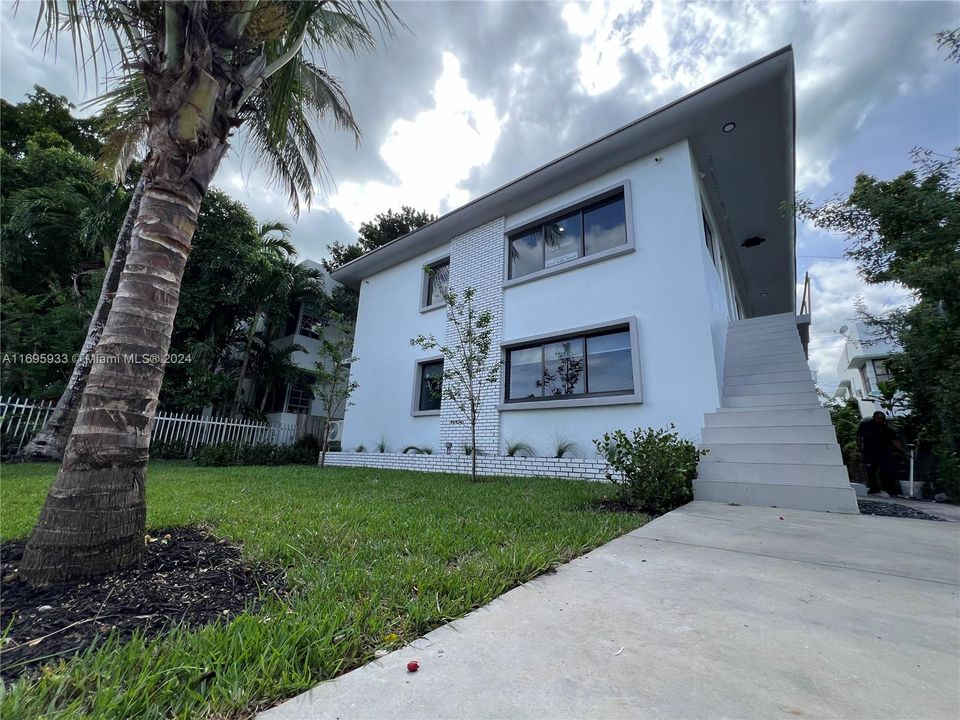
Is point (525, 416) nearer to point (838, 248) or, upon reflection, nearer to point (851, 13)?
point (838, 248)

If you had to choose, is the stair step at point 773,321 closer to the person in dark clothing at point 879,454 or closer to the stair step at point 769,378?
the stair step at point 769,378

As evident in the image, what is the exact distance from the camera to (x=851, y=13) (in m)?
5.32

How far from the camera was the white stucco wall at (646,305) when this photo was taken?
5922mm

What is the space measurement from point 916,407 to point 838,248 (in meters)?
2.90

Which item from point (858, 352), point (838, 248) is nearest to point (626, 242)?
point (838, 248)

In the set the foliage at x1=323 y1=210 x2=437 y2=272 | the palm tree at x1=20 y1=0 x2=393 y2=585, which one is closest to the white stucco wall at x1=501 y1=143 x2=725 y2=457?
the palm tree at x1=20 y1=0 x2=393 y2=585

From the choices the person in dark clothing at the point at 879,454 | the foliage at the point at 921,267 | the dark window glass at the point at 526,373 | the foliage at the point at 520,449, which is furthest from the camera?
the dark window glass at the point at 526,373

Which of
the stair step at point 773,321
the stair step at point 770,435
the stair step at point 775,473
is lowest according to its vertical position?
the stair step at point 775,473

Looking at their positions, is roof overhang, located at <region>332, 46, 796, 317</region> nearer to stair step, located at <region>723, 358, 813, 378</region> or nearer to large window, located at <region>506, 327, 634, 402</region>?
stair step, located at <region>723, 358, 813, 378</region>

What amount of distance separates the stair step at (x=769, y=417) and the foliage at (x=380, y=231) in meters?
15.8

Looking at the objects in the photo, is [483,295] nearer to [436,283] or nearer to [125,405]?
[436,283]

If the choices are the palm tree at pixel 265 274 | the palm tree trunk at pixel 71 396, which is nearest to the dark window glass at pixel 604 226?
the palm tree trunk at pixel 71 396

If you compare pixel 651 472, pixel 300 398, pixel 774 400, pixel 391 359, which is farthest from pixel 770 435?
pixel 300 398

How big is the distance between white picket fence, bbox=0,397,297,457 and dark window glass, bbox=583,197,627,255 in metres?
9.52
